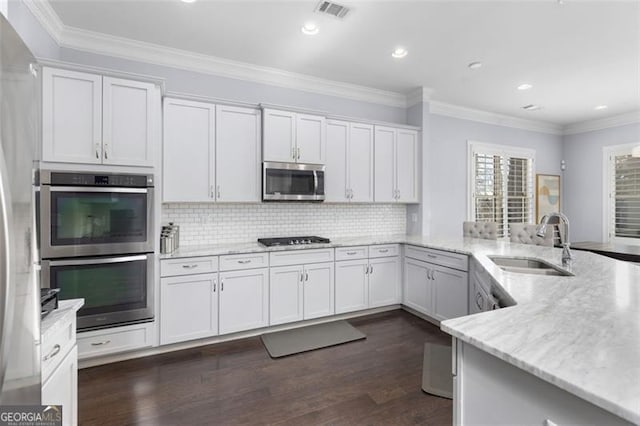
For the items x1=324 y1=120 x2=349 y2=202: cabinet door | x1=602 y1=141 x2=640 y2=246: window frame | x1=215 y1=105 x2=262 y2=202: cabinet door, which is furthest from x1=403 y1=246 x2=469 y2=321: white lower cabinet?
x1=602 y1=141 x2=640 y2=246: window frame

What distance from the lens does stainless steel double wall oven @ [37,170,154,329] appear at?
7.96 ft

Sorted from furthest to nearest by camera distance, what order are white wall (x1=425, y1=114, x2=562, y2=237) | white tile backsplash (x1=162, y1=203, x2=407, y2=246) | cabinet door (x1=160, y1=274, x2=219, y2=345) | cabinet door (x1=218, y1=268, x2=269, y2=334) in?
white wall (x1=425, y1=114, x2=562, y2=237), white tile backsplash (x1=162, y1=203, x2=407, y2=246), cabinet door (x1=218, y1=268, x2=269, y2=334), cabinet door (x1=160, y1=274, x2=219, y2=345)

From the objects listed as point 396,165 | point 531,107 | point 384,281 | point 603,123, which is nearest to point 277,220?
point 384,281

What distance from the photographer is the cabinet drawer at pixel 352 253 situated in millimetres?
3750

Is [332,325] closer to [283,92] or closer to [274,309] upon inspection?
[274,309]

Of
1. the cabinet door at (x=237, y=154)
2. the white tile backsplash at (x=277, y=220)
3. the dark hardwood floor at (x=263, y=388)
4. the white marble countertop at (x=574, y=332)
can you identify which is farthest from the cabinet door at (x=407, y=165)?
the white marble countertop at (x=574, y=332)

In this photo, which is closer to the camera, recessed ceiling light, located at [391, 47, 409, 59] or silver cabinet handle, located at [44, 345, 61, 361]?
silver cabinet handle, located at [44, 345, 61, 361]

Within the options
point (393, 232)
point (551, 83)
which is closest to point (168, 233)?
point (393, 232)

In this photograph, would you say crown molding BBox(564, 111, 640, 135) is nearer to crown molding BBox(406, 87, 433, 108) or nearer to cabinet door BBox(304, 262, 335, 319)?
crown molding BBox(406, 87, 433, 108)

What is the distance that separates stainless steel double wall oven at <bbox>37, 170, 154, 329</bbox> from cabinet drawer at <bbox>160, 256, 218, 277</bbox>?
0.47 ft

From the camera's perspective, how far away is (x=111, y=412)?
2.12 metres

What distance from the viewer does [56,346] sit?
4.25 ft

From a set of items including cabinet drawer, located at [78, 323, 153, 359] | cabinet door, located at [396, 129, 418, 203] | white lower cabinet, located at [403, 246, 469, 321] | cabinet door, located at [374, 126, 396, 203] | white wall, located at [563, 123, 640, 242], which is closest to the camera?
cabinet drawer, located at [78, 323, 153, 359]

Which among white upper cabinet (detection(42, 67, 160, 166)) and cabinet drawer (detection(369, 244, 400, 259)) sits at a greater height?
white upper cabinet (detection(42, 67, 160, 166))
